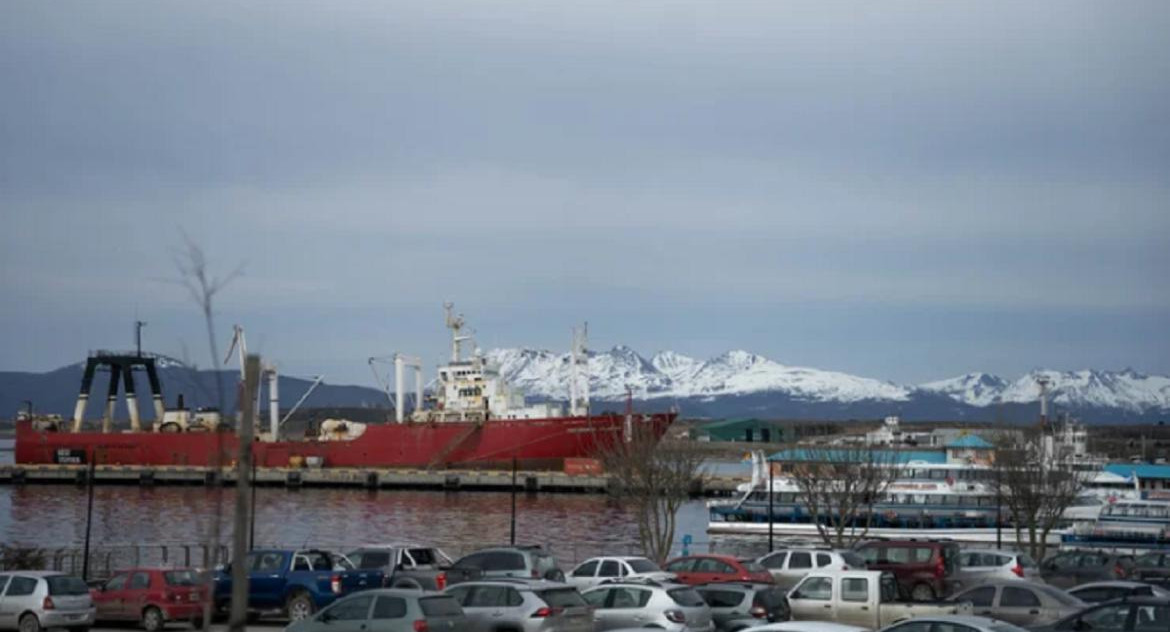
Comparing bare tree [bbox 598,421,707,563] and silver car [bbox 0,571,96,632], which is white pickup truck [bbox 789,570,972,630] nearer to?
silver car [bbox 0,571,96,632]

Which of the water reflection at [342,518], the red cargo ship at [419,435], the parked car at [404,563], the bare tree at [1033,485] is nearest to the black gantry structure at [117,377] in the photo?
the red cargo ship at [419,435]

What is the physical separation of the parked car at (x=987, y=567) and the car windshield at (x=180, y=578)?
48.7ft

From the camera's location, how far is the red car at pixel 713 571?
26688 mm

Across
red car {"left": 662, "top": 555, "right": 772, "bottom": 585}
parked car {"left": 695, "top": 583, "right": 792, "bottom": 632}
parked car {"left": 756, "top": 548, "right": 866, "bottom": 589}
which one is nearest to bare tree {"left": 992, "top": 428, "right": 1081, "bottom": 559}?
parked car {"left": 756, "top": 548, "right": 866, "bottom": 589}

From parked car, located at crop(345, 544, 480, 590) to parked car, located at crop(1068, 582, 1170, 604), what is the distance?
1021cm

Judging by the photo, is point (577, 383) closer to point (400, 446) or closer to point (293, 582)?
point (400, 446)

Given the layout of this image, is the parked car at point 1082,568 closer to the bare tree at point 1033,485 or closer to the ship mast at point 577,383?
the bare tree at point 1033,485

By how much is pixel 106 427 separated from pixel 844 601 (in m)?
105

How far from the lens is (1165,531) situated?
51594 mm

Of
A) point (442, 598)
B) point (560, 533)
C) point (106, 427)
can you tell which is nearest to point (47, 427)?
point (106, 427)

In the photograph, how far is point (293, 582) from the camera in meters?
24.1

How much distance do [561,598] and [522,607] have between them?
22.1 inches

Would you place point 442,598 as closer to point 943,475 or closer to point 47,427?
point 943,475

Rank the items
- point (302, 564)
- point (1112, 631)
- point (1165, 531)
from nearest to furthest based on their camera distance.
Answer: point (1112, 631) < point (302, 564) < point (1165, 531)
